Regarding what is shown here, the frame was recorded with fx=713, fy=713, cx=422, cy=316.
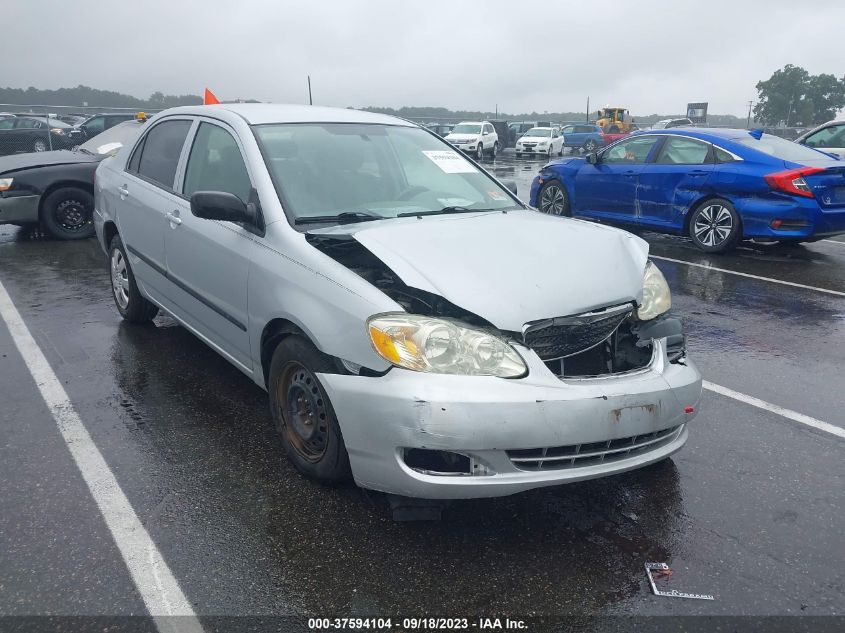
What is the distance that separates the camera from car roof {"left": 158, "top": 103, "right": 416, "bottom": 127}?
412 centimetres

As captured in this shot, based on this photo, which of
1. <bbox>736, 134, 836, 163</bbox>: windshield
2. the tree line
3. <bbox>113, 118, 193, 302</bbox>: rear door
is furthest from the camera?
the tree line

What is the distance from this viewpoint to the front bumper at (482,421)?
255 centimetres

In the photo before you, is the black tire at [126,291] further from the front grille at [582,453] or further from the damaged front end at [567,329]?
the front grille at [582,453]

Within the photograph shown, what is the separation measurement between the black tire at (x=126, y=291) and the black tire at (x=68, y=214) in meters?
4.29

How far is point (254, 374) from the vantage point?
3.59 m

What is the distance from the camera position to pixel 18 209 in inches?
353

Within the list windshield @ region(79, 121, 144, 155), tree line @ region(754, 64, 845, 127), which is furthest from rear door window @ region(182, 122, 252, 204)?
tree line @ region(754, 64, 845, 127)

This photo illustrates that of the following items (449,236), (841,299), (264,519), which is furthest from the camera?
(841,299)

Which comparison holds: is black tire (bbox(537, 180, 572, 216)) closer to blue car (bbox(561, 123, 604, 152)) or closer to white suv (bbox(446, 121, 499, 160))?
white suv (bbox(446, 121, 499, 160))

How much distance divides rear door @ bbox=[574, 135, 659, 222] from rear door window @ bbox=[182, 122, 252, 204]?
6609 mm

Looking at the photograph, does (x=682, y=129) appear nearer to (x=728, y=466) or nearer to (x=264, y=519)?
(x=728, y=466)

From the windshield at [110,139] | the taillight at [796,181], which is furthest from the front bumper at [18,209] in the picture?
the taillight at [796,181]

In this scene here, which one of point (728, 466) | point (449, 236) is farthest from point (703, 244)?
point (449, 236)

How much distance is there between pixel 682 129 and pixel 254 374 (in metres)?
7.64
